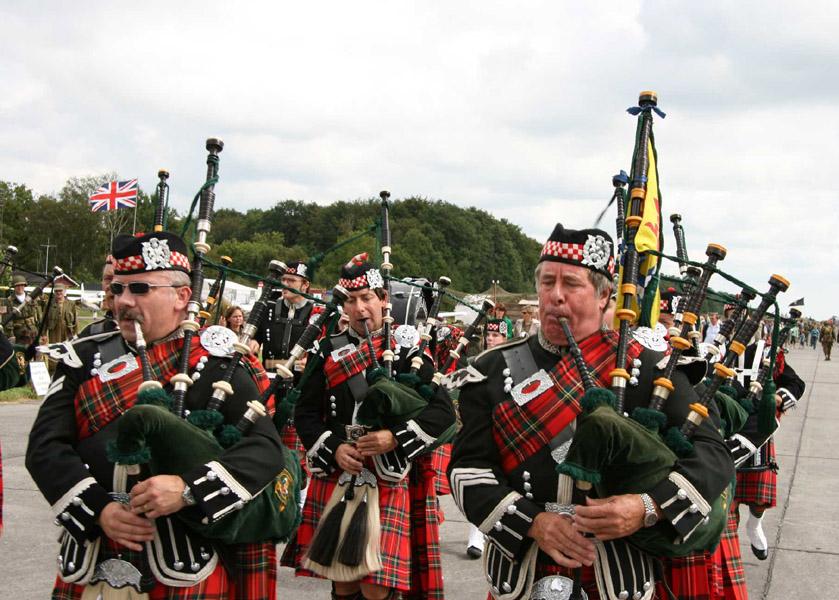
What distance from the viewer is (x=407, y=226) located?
2101 inches

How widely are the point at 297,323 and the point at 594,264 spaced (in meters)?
4.86

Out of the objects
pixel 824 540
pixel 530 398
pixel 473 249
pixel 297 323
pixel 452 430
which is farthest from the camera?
pixel 473 249

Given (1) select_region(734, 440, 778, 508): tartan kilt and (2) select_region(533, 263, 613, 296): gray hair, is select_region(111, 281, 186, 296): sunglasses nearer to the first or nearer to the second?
(2) select_region(533, 263, 613, 296): gray hair

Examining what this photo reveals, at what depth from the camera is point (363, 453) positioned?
3799mm

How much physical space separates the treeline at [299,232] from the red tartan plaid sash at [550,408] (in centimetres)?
3885

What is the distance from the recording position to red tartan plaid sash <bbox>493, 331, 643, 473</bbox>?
239 centimetres

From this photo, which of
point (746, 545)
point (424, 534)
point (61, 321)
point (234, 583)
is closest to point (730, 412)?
point (424, 534)

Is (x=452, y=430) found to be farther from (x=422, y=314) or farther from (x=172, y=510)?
(x=422, y=314)

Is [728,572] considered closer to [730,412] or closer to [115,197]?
[730,412]

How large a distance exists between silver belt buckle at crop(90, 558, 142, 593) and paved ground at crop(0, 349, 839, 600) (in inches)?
103

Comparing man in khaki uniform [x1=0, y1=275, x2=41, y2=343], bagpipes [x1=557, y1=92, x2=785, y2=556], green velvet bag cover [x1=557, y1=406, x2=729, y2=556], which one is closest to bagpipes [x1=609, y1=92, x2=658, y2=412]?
bagpipes [x1=557, y1=92, x2=785, y2=556]

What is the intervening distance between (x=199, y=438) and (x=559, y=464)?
1009mm

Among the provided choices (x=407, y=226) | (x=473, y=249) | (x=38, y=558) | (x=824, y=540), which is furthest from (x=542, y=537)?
(x=473, y=249)

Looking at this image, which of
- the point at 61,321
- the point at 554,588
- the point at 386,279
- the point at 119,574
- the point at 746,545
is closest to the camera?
the point at 554,588
